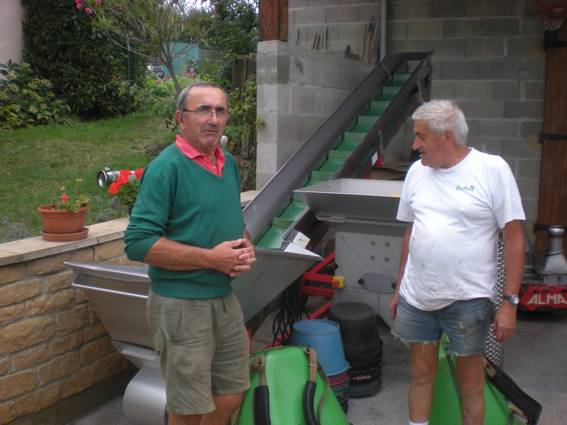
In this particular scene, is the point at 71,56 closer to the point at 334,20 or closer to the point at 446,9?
the point at 334,20

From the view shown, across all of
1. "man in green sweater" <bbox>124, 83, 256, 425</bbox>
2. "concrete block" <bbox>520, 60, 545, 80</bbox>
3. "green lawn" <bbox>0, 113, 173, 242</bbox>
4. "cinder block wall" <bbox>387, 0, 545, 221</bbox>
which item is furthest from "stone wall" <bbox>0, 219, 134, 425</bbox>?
"concrete block" <bbox>520, 60, 545, 80</bbox>

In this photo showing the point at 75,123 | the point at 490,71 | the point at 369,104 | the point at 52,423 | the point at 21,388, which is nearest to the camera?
the point at 21,388

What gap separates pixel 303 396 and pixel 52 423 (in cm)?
149

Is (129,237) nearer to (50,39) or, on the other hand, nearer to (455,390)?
(455,390)

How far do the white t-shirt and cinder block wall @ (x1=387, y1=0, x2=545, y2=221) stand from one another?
4.08 m

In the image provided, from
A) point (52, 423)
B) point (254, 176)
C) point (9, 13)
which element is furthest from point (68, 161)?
point (52, 423)

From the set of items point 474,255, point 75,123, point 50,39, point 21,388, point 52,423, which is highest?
point 50,39

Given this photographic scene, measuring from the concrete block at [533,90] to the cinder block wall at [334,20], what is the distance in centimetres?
173

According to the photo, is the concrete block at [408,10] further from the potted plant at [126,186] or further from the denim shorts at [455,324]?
the denim shorts at [455,324]

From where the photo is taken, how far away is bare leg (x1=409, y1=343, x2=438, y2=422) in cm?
281

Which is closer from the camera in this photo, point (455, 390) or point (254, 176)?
point (455, 390)

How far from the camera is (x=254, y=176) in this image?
577 cm

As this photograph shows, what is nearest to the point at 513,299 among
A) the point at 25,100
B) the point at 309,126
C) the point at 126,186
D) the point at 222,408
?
the point at 222,408

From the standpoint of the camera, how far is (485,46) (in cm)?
645
